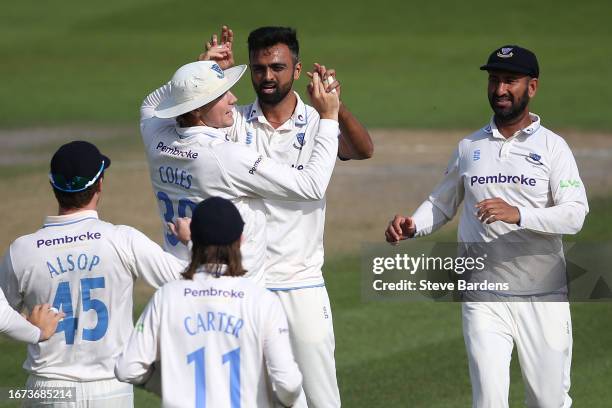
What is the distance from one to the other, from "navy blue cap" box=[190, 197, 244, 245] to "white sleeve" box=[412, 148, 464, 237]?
108 inches

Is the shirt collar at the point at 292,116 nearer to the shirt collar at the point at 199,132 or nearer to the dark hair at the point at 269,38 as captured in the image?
the dark hair at the point at 269,38

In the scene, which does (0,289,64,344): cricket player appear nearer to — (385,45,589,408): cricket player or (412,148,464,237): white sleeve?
(385,45,589,408): cricket player

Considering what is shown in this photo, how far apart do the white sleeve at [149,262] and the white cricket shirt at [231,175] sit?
2.76ft

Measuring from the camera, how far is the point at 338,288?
478 inches

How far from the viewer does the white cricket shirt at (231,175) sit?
21.2 feet

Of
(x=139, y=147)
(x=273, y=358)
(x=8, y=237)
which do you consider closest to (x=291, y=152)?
(x=273, y=358)

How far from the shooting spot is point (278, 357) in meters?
5.05

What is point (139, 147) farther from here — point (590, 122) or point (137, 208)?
point (590, 122)

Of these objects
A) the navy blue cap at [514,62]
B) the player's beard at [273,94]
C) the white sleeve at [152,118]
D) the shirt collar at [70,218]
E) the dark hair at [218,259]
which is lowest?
the dark hair at [218,259]

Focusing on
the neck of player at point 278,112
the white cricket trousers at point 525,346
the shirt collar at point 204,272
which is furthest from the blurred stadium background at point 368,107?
the shirt collar at point 204,272

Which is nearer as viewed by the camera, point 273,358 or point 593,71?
point 273,358

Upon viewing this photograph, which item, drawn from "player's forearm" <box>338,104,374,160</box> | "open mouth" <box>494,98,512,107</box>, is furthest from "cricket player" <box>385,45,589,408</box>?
"player's forearm" <box>338,104,374,160</box>

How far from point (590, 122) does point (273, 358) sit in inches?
677

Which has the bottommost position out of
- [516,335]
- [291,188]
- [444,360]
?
[444,360]
